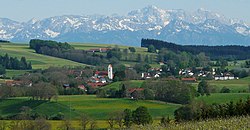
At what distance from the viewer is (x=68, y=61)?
→ 141 meters

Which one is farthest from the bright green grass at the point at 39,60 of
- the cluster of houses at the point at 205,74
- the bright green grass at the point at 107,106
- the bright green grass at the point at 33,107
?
the bright green grass at the point at 107,106

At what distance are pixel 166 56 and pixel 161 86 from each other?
73719 mm

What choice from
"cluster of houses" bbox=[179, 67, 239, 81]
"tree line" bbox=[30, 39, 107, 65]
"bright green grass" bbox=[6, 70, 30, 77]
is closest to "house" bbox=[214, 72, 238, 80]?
"cluster of houses" bbox=[179, 67, 239, 81]

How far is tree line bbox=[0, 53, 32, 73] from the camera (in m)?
124

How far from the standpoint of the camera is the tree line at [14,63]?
407 feet

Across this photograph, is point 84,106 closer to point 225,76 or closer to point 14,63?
point 225,76

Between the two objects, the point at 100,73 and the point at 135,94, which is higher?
the point at 135,94

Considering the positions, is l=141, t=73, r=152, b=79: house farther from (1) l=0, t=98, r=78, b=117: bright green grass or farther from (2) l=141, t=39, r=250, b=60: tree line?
(2) l=141, t=39, r=250, b=60: tree line

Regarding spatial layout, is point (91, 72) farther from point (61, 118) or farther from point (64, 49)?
point (61, 118)

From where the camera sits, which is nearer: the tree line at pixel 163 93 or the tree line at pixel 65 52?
the tree line at pixel 163 93

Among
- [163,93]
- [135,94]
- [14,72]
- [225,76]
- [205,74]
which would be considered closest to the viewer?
[163,93]

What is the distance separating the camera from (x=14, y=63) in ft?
412

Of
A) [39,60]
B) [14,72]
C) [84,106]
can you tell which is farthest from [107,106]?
[39,60]

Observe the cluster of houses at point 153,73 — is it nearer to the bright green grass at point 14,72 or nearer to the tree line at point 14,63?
the bright green grass at point 14,72
